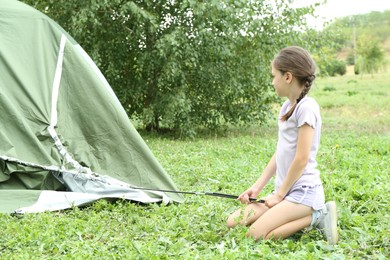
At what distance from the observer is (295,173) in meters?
4.05

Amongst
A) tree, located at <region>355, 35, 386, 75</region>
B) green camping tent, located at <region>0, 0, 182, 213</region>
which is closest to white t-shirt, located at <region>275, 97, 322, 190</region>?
green camping tent, located at <region>0, 0, 182, 213</region>

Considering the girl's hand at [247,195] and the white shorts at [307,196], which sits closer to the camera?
the white shorts at [307,196]

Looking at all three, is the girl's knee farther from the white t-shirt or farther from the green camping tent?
the green camping tent

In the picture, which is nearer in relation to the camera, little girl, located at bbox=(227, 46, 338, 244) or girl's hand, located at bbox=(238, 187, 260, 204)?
little girl, located at bbox=(227, 46, 338, 244)

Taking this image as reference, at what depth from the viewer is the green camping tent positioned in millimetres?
5422

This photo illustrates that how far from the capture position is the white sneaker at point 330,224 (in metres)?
4.02

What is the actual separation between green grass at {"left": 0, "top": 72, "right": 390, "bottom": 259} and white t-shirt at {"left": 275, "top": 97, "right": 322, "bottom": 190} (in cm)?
41

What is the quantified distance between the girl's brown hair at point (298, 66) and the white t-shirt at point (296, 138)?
0.22 ft

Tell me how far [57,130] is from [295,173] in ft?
8.46

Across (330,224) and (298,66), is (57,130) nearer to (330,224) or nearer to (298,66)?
(298,66)

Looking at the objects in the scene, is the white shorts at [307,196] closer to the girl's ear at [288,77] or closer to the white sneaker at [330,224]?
the white sneaker at [330,224]

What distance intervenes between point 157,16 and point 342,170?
492cm

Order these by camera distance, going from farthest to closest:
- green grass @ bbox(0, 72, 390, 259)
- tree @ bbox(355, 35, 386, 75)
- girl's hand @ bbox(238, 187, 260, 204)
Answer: tree @ bbox(355, 35, 386, 75) < girl's hand @ bbox(238, 187, 260, 204) < green grass @ bbox(0, 72, 390, 259)

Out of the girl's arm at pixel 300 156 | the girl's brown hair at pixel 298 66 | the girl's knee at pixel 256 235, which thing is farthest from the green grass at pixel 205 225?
the girl's brown hair at pixel 298 66
